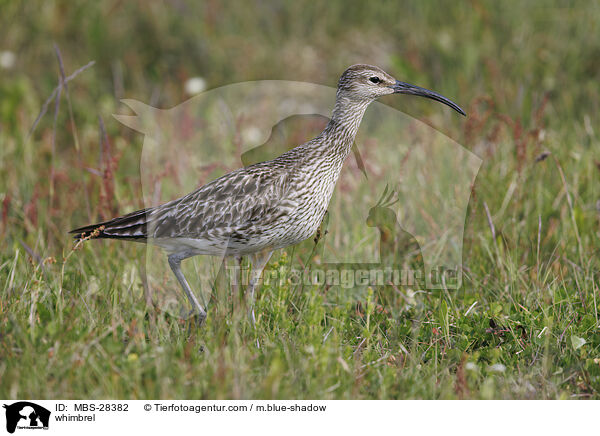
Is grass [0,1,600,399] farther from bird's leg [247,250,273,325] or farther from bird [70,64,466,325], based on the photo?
bird [70,64,466,325]

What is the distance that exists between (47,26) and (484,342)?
316 inches

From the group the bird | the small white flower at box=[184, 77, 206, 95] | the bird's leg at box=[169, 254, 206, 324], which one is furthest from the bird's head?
the small white flower at box=[184, 77, 206, 95]

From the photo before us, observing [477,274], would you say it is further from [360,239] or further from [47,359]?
[47,359]

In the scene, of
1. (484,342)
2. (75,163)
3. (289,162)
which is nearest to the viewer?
(484,342)

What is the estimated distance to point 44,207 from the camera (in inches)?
275

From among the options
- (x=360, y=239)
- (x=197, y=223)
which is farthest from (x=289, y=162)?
(x=360, y=239)

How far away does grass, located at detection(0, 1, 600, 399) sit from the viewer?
13.7 ft

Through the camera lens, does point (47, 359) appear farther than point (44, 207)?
No

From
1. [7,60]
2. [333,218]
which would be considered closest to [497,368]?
[333,218]
